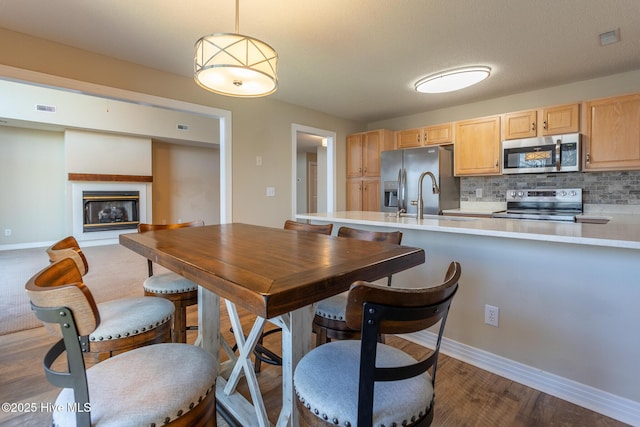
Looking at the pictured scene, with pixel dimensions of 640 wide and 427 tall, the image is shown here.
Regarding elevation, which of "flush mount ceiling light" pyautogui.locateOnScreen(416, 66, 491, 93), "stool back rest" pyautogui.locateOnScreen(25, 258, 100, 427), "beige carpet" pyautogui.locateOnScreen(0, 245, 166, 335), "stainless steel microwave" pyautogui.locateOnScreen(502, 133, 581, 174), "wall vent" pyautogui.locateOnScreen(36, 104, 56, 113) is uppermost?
"wall vent" pyautogui.locateOnScreen(36, 104, 56, 113)

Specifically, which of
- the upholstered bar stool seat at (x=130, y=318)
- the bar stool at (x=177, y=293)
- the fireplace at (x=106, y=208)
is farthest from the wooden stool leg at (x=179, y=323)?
the fireplace at (x=106, y=208)

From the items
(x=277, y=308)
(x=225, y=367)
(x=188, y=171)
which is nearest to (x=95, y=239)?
(x=188, y=171)

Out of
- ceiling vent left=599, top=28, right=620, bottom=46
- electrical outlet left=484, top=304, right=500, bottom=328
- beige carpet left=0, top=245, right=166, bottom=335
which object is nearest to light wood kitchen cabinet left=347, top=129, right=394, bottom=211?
ceiling vent left=599, top=28, right=620, bottom=46

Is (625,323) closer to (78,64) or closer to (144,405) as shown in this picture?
(144,405)

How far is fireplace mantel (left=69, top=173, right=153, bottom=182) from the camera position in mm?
5715

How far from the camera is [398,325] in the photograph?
0.73 m

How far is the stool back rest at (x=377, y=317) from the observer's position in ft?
2.24

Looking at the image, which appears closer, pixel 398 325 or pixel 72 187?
pixel 398 325

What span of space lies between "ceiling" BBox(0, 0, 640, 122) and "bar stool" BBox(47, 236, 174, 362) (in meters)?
1.71

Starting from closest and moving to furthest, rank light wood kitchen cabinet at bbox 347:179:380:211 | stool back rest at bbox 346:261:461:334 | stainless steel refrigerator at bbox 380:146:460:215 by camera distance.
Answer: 1. stool back rest at bbox 346:261:461:334
2. stainless steel refrigerator at bbox 380:146:460:215
3. light wood kitchen cabinet at bbox 347:179:380:211

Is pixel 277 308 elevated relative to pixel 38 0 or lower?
lower

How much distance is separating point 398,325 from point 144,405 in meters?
0.68

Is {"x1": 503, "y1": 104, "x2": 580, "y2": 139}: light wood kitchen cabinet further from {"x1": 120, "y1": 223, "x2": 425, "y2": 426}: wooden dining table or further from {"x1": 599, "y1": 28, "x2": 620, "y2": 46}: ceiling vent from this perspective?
{"x1": 120, "y1": 223, "x2": 425, "y2": 426}: wooden dining table

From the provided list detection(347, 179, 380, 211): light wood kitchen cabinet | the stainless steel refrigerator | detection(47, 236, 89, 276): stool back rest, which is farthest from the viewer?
detection(347, 179, 380, 211): light wood kitchen cabinet
